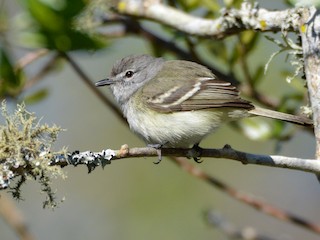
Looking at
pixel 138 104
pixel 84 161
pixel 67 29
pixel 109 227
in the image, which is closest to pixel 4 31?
pixel 67 29

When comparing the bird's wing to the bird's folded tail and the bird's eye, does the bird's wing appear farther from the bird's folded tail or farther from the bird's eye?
the bird's eye

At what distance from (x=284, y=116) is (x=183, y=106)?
58 cm

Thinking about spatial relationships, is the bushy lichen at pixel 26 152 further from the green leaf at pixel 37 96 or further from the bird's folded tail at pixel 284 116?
the green leaf at pixel 37 96

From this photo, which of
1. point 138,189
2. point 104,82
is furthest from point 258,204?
point 138,189

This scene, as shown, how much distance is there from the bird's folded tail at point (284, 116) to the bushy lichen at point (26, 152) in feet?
3.47

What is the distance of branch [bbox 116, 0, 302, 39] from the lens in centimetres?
283

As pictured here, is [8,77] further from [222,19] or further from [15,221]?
[222,19]

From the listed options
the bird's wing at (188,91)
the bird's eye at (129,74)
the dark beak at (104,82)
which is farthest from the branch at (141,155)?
the bird's eye at (129,74)

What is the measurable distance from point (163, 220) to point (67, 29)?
8.33ft

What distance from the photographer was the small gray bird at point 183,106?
3518 millimetres

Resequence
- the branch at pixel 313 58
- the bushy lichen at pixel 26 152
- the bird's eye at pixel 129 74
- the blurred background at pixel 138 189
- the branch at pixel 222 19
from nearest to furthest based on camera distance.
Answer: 1. the bushy lichen at pixel 26 152
2. the branch at pixel 313 58
3. the branch at pixel 222 19
4. the bird's eye at pixel 129 74
5. the blurred background at pixel 138 189

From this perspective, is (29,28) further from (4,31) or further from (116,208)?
(116,208)

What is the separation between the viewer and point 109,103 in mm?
3688

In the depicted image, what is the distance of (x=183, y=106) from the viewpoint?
3.67m
